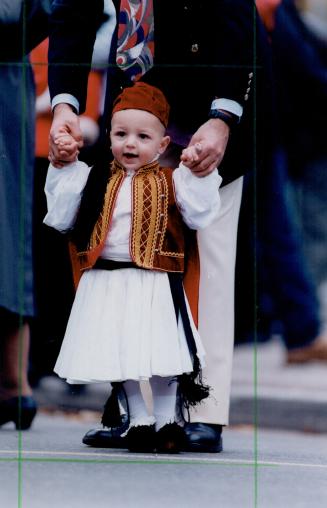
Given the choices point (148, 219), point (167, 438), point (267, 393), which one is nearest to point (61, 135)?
point (148, 219)

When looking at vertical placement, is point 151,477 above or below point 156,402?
below

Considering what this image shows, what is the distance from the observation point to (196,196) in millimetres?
4066

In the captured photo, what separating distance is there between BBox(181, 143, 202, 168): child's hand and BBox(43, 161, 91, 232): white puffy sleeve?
13.5 inches

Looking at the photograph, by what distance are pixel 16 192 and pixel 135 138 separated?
700mm

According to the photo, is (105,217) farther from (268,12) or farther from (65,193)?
(268,12)

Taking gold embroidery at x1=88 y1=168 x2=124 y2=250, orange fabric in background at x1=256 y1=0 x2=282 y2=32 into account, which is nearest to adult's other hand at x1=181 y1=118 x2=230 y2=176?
gold embroidery at x1=88 y1=168 x2=124 y2=250

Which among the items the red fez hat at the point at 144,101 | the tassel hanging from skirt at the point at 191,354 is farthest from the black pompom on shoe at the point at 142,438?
the red fez hat at the point at 144,101

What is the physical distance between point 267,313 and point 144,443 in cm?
83

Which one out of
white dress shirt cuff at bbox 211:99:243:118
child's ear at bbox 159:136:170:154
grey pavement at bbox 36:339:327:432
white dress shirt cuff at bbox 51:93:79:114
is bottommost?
grey pavement at bbox 36:339:327:432

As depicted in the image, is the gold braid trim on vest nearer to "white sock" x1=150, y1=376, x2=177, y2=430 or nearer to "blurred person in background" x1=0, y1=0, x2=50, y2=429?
"white sock" x1=150, y1=376, x2=177, y2=430

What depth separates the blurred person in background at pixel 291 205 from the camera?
4.58m

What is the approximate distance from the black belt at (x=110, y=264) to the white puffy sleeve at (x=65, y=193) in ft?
0.56

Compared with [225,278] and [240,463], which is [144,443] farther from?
[225,278]

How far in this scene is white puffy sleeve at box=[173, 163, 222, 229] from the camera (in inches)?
160
